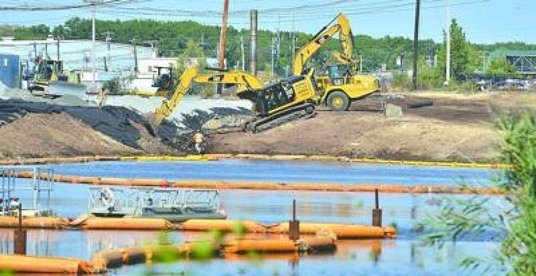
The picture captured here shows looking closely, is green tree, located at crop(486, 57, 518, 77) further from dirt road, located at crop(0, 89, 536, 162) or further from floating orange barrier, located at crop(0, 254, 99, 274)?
floating orange barrier, located at crop(0, 254, 99, 274)

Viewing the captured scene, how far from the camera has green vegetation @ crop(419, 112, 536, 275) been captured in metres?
15.2

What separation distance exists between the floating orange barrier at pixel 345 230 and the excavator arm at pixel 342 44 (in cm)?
4525

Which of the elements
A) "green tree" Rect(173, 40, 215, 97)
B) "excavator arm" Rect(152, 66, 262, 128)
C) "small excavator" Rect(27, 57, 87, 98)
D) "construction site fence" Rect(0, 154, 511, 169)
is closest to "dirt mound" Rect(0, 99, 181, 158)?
"construction site fence" Rect(0, 154, 511, 169)

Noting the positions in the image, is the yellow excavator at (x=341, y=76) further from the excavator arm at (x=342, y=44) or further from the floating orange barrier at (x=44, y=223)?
the floating orange barrier at (x=44, y=223)

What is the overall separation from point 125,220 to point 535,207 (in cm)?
1846

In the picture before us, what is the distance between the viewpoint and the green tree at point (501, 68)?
158512mm

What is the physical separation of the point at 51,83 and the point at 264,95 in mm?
14138

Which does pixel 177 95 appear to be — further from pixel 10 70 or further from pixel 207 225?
pixel 207 225

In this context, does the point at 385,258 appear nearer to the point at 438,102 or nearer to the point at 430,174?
the point at 430,174

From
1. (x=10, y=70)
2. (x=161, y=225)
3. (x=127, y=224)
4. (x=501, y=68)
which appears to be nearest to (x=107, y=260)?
(x=161, y=225)

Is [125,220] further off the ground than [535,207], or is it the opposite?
[535,207]

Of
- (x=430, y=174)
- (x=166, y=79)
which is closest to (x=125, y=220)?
(x=430, y=174)

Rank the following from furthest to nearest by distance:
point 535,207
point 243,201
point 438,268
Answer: point 243,201, point 438,268, point 535,207

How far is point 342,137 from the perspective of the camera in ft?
256
